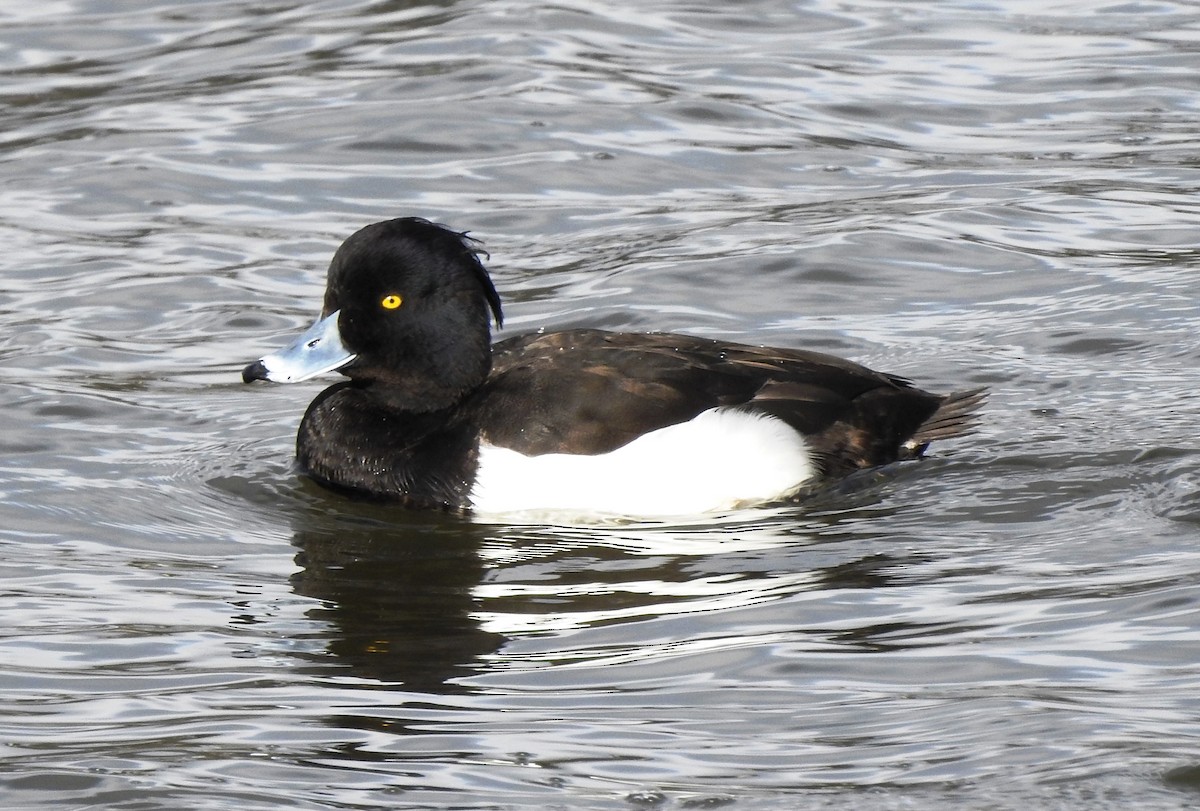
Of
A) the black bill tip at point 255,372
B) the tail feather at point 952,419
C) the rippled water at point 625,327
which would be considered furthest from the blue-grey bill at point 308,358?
the tail feather at point 952,419

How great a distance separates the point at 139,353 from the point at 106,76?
4580mm

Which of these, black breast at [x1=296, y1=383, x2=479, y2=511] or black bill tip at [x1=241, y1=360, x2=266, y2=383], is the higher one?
black bill tip at [x1=241, y1=360, x2=266, y2=383]

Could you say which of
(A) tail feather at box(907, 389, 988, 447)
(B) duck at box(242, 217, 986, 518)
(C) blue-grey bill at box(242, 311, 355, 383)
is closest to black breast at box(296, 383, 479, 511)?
(B) duck at box(242, 217, 986, 518)

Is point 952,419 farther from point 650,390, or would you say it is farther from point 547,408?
point 547,408

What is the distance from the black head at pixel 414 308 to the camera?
7371mm

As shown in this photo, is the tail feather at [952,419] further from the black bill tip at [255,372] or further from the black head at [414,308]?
the black bill tip at [255,372]

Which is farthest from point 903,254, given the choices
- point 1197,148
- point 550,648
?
point 550,648

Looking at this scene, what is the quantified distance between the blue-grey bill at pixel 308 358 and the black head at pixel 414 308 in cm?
4

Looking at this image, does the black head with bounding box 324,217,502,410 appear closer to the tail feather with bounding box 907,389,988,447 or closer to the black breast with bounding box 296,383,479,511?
the black breast with bounding box 296,383,479,511

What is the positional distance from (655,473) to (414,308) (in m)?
1.13

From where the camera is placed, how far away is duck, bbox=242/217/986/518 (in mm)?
7086

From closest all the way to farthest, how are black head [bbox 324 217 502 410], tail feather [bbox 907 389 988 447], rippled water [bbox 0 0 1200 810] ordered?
rippled water [bbox 0 0 1200 810], black head [bbox 324 217 502 410], tail feather [bbox 907 389 988 447]

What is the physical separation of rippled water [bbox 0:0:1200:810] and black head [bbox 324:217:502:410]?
541mm

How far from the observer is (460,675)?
220 inches
